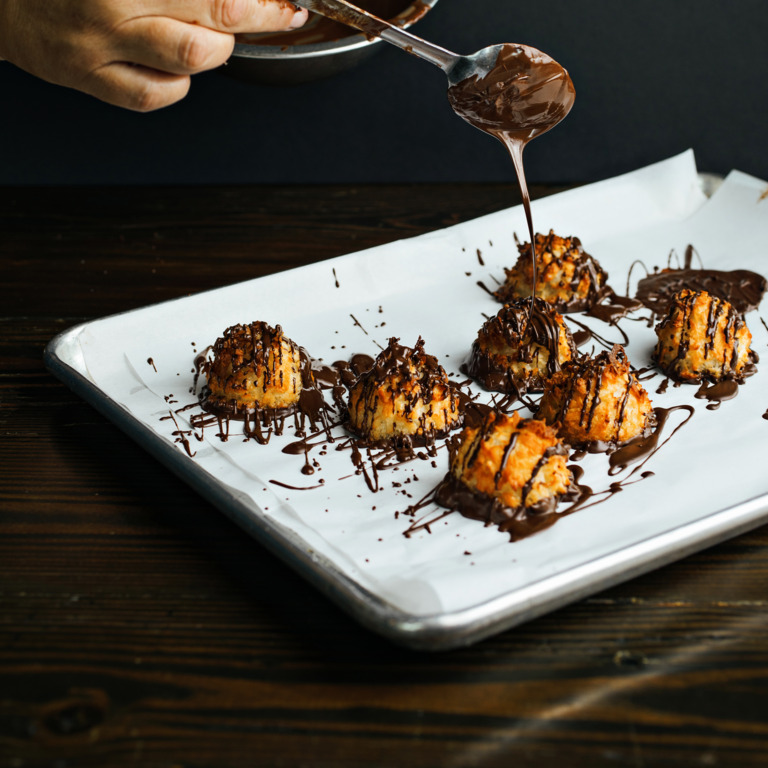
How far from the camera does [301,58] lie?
2.08 meters

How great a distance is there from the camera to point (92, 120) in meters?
3.52

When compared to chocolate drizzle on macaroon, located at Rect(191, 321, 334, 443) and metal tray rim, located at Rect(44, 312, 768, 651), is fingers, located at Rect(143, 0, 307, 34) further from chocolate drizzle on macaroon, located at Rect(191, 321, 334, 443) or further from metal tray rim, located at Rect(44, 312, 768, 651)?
metal tray rim, located at Rect(44, 312, 768, 651)

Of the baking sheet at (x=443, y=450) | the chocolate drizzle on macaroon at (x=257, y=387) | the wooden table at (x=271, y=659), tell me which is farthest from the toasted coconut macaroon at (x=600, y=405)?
the chocolate drizzle on macaroon at (x=257, y=387)

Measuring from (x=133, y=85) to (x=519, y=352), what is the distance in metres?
1.01

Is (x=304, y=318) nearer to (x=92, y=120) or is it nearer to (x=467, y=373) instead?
(x=467, y=373)

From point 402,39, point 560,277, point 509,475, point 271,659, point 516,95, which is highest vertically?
point 402,39

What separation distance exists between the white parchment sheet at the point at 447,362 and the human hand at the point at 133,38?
682 mm

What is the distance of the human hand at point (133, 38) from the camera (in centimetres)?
165

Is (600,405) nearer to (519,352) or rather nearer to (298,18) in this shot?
(519,352)

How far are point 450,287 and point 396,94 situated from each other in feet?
4.06

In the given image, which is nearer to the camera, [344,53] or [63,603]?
[63,603]

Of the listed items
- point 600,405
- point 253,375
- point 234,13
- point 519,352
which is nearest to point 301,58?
point 234,13

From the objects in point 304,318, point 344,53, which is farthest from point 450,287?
point 344,53

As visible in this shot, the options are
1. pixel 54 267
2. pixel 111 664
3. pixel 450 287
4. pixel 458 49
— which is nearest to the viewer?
pixel 111 664
